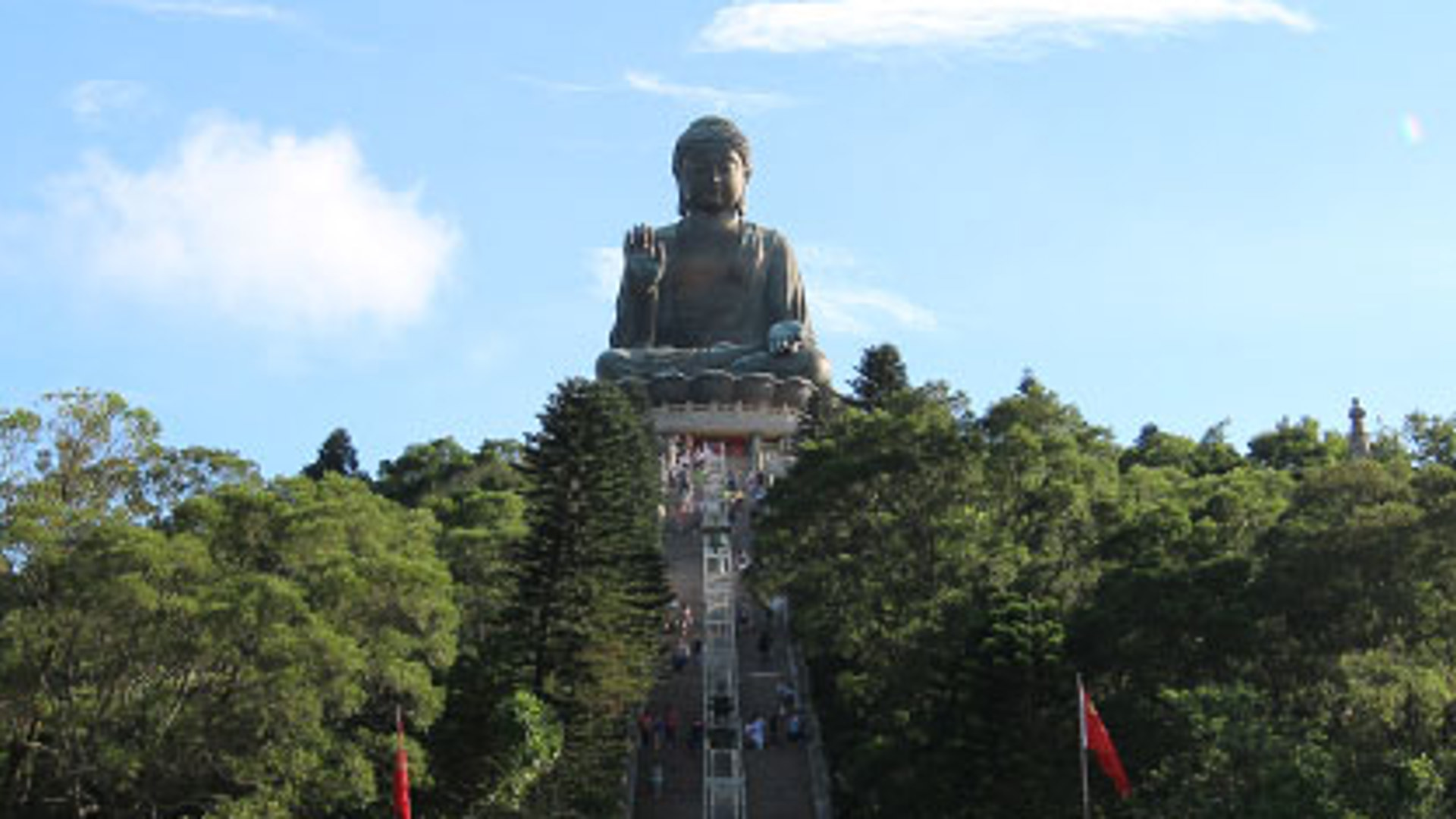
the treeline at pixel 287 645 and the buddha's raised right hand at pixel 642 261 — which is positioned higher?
the buddha's raised right hand at pixel 642 261

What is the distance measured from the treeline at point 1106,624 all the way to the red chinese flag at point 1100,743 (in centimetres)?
37

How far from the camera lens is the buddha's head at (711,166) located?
149ft

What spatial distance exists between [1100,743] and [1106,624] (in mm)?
2623

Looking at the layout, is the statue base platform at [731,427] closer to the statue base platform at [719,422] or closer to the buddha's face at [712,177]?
the statue base platform at [719,422]

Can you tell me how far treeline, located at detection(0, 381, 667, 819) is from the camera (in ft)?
62.0

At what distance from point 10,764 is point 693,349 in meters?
25.2

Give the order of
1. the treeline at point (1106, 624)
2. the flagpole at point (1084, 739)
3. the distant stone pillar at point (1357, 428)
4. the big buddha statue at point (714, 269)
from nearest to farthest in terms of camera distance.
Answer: the treeline at point (1106, 624) → the flagpole at point (1084, 739) → the distant stone pillar at point (1357, 428) → the big buddha statue at point (714, 269)

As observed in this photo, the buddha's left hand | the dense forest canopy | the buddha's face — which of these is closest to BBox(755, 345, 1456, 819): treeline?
the dense forest canopy

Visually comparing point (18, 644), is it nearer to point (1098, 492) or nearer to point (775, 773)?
point (775, 773)

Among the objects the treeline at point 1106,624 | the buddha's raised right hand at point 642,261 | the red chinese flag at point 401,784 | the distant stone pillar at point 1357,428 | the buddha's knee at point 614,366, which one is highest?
the buddha's raised right hand at point 642,261

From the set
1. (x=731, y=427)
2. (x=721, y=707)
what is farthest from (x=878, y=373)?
(x=721, y=707)

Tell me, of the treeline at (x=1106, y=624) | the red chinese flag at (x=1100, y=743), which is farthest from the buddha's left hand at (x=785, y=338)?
the red chinese flag at (x=1100, y=743)

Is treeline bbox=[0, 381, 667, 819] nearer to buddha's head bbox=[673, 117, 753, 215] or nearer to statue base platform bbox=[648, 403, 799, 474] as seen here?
statue base platform bbox=[648, 403, 799, 474]

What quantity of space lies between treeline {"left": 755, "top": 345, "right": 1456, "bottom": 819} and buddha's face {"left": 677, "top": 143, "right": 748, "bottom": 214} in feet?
63.7
